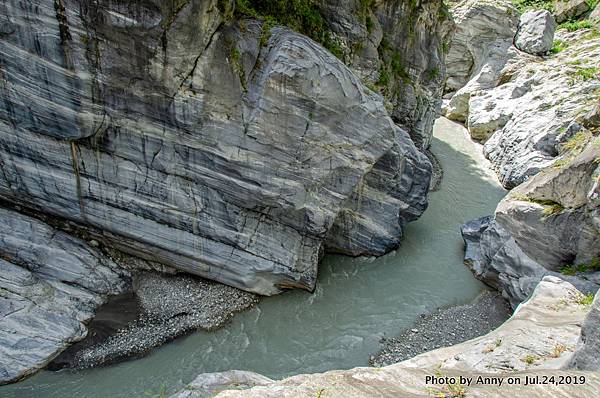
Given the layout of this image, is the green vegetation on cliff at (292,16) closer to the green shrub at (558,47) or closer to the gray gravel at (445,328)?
the gray gravel at (445,328)

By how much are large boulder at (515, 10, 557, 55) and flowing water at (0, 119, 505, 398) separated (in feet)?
59.0

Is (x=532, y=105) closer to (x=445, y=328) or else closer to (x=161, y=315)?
(x=445, y=328)

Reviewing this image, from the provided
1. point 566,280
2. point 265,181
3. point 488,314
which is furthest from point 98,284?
point 566,280

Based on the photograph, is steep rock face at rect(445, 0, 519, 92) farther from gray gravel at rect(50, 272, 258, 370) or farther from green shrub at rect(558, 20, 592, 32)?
gray gravel at rect(50, 272, 258, 370)

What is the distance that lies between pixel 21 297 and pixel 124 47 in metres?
7.35

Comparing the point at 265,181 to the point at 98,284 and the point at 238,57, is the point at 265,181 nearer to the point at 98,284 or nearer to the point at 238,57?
the point at 238,57

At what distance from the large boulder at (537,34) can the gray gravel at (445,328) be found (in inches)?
863

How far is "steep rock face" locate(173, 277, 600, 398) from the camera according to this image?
4.61 meters

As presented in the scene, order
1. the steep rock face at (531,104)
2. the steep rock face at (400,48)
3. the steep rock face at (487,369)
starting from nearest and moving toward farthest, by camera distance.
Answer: the steep rock face at (487,369) < the steep rock face at (400,48) < the steep rock face at (531,104)

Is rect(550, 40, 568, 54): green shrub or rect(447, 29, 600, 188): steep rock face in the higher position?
rect(550, 40, 568, 54): green shrub

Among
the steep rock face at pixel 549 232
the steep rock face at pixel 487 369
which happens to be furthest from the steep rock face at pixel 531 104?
the steep rock face at pixel 487 369

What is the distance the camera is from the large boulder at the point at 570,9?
30578mm

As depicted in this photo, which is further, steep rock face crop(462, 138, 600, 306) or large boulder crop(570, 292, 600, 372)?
steep rock face crop(462, 138, 600, 306)

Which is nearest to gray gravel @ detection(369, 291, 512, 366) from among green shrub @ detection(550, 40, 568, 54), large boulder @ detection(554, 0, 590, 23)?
green shrub @ detection(550, 40, 568, 54)
